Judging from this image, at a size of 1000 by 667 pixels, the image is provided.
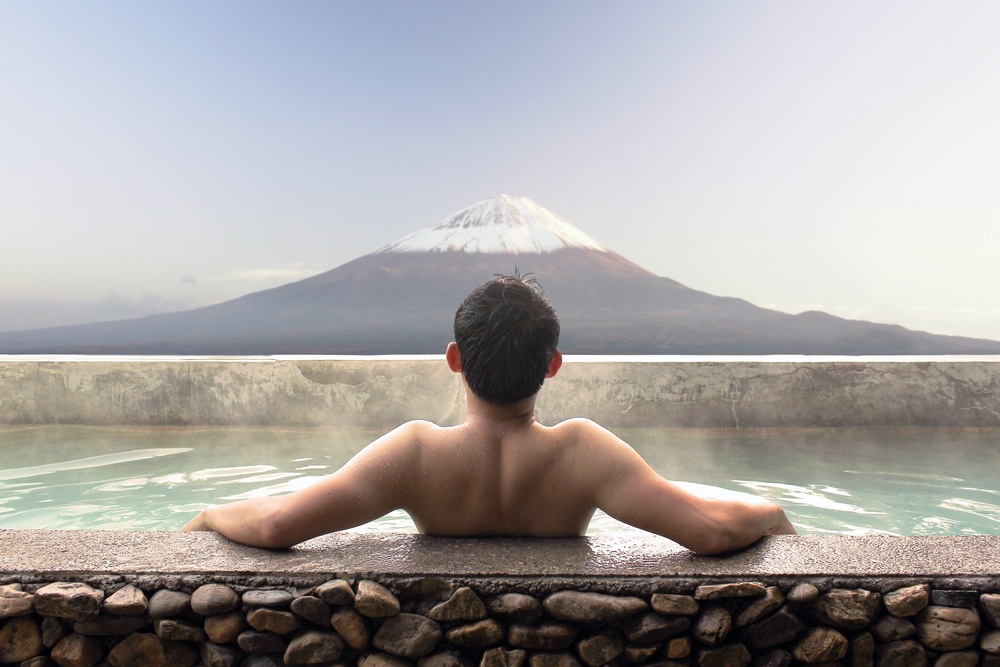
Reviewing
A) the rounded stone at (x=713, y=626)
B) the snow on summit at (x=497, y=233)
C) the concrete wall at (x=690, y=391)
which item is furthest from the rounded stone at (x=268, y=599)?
the snow on summit at (x=497, y=233)

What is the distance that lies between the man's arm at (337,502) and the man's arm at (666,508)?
38 cm

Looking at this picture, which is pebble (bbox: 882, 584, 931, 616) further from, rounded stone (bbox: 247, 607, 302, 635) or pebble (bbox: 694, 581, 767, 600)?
rounded stone (bbox: 247, 607, 302, 635)

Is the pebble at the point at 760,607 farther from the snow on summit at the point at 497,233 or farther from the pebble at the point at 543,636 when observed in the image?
the snow on summit at the point at 497,233

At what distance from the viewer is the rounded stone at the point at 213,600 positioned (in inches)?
46.4

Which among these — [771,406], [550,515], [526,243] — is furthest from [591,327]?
[550,515]

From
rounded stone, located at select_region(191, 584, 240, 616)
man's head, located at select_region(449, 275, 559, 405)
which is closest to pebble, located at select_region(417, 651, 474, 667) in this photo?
rounded stone, located at select_region(191, 584, 240, 616)

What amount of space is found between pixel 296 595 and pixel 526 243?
1407 inches

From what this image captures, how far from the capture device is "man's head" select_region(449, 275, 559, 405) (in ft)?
4.44

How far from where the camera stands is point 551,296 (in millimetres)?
36312

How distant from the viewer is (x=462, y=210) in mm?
37375

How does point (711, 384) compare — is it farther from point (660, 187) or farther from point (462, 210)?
point (462, 210)

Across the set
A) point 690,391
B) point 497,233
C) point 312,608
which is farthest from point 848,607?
point 497,233

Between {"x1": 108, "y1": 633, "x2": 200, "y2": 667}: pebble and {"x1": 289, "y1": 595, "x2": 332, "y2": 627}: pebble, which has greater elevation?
{"x1": 289, "y1": 595, "x2": 332, "y2": 627}: pebble

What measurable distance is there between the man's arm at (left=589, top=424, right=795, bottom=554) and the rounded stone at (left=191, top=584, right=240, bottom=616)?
2.23 feet
